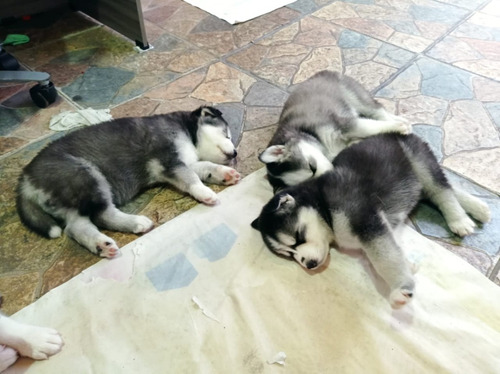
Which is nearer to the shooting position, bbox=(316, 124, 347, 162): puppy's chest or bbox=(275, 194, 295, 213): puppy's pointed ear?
bbox=(275, 194, 295, 213): puppy's pointed ear

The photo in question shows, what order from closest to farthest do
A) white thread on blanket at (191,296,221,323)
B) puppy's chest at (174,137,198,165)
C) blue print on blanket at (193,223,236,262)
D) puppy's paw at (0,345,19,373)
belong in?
puppy's paw at (0,345,19,373) → white thread on blanket at (191,296,221,323) → blue print on blanket at (193,223,236,262) → puppy's chest at (174,137,198,165)

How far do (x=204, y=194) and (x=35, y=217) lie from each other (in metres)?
0.94

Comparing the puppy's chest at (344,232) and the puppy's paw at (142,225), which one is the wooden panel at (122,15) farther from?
the puppy's chest at (344,232)

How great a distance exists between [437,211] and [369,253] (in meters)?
0.69

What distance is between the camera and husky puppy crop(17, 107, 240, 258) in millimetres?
2250

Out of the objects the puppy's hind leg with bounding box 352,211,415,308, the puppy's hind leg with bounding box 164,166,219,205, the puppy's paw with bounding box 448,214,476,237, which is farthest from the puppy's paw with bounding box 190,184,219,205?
the puppy's paw with bounding box 448,214,476,237

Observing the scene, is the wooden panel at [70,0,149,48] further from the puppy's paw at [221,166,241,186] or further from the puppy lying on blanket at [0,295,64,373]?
the puppy lying on blanket at [0,295,64,373]

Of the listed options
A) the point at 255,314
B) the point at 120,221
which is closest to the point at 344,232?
the point at 255,314

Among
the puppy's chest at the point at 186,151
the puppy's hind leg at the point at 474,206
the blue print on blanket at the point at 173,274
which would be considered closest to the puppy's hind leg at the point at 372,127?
the puppy's hind leg at the point at 474,206

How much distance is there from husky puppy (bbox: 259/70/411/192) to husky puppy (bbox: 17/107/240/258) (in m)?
0.38

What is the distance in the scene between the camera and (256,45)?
162 inches

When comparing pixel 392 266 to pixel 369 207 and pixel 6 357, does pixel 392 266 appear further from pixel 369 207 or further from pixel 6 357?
pixel 6 357

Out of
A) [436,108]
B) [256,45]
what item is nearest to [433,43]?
[436,108]

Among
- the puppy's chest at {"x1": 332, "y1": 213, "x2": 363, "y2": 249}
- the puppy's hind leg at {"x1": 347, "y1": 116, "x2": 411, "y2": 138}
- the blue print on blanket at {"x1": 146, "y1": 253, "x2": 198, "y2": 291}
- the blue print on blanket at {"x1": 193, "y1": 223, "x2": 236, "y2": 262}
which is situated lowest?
the blue print on blanket at {"x1": 146, "y1": 253, "x2": 198, "y2": 291}
